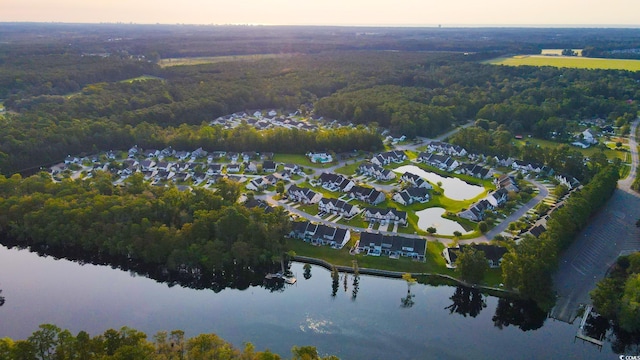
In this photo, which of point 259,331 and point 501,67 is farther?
point 501,67

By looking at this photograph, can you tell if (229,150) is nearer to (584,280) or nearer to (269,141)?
(269,141)

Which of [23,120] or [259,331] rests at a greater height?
[23,120]

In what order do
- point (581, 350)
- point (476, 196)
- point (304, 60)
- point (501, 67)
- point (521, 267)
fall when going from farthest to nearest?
point (304, 60)
point (501, 67)
point (476, 196)
point (521, 267)
point (581, 350)

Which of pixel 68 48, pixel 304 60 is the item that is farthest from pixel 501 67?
pixel 68 48

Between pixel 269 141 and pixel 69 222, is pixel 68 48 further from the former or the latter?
pixel 69 222

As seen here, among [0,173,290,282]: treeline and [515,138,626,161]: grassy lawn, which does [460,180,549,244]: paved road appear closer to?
[0,173,290,282]: treeline

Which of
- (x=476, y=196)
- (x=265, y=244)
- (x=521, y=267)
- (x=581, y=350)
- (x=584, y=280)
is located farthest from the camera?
(x=476, y=196)

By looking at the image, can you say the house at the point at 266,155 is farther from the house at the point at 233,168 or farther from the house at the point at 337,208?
the house at the point at 337,208

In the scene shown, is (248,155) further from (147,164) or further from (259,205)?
(259,205)

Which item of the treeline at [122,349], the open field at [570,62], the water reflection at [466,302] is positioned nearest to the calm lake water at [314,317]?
the water reflection at [466,302]
